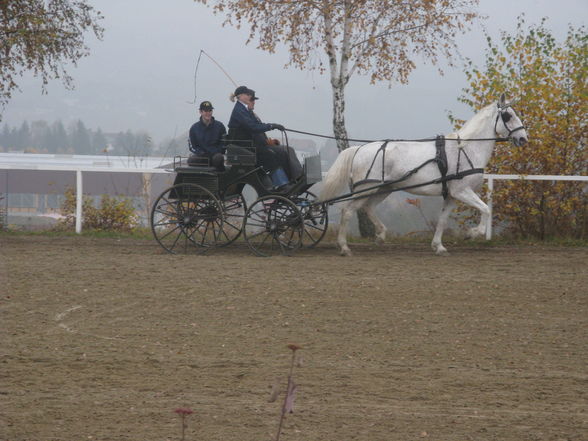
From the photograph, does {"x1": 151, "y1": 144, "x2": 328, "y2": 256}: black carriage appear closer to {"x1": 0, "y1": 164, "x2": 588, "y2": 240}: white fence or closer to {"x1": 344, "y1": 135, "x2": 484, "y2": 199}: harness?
{"x1": 344, "y1": 135, "x2": 484, "y2": 199}: harness

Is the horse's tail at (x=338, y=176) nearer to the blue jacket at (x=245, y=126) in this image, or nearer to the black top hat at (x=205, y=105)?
the blue jacket at (x=245, y=126)

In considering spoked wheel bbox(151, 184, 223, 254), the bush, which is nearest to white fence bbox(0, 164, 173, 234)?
the bush

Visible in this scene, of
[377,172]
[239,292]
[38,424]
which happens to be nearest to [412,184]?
[377,172]

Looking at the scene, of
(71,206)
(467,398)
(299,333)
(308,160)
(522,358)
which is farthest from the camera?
(71,206)

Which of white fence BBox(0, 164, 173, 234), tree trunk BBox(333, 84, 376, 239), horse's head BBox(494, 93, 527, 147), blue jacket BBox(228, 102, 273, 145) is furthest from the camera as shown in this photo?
tree trunk BBox(333, 84, 376, 239)

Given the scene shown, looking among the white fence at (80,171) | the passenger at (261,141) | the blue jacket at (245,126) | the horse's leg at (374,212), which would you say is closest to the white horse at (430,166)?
the horse's leg at (374,212)

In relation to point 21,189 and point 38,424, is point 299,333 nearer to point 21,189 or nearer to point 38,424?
point 38,424

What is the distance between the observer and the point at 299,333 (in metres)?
6.98

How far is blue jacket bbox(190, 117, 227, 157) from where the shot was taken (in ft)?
38.8

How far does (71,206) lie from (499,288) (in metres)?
8.40

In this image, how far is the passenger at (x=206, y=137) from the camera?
463 inches

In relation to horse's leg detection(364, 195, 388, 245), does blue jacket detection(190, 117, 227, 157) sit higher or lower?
higher

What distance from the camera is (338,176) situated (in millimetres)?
12078

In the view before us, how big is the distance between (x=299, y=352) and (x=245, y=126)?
18.7 feet
